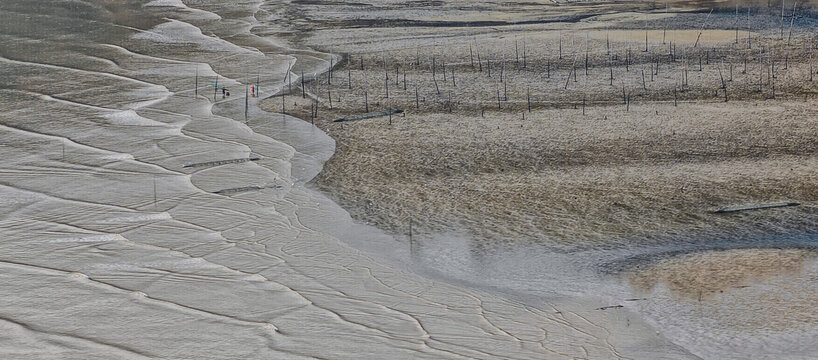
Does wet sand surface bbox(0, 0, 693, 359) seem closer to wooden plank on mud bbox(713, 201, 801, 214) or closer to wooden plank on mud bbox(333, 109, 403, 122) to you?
wooden plank on mud bbox(333, 109, 403, 122)

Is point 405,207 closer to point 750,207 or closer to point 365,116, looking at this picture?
point 750,207

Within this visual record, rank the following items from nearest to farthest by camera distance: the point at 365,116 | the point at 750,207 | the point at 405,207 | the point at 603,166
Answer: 1. the point at 750,207
2. the point at 405,207
3. the point at 603,166
4. the point at 365,116

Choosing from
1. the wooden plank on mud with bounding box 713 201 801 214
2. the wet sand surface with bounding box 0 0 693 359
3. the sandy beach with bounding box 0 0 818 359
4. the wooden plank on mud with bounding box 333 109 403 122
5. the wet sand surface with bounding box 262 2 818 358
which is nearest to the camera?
the wet sand surface with bounding box 0 0 693 359

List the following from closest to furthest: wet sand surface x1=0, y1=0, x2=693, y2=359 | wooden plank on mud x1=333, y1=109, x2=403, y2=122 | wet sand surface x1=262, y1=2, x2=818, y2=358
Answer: wet sand surface x1=0, y1=0, x2=693, y2=359 → wet sand surface x1=262, y1=2, x2=818, y2=358 → wooden plank on mud x1=333, y1=109, x2=403, y2=122

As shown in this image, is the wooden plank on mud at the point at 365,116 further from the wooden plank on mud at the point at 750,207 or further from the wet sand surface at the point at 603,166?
the wooden plank on mud at the point at 750,207

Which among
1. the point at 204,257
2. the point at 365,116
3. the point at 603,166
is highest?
the point at 365,116

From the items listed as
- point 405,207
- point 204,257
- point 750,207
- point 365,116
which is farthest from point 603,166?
point 204,257

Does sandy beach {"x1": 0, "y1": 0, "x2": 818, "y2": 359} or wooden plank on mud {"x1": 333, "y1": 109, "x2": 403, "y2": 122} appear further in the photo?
wooden plank on mud {"x1": 333, "y1": 109, "x2": 403, "y2": 122}

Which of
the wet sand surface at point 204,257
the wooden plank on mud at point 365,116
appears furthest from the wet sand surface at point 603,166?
the wet sand surface at point 204,257

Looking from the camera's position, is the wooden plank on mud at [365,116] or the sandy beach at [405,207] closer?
the sandy beach at [405,207]

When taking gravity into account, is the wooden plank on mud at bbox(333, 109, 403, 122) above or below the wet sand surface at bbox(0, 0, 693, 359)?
above

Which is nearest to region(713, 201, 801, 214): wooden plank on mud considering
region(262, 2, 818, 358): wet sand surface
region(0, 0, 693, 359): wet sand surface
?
region(262, 2, 818, 358): wet sand surface
